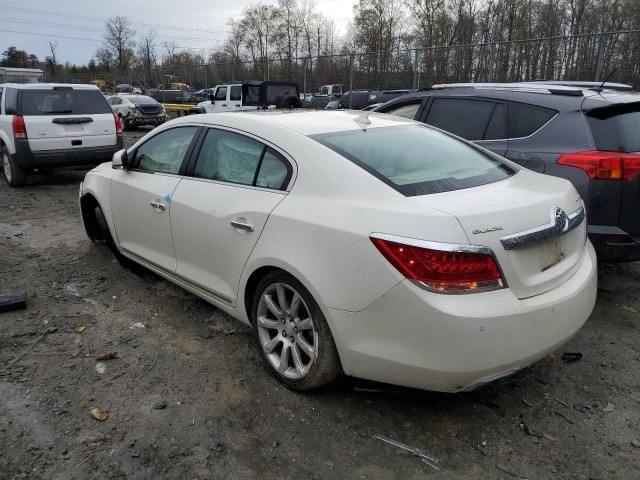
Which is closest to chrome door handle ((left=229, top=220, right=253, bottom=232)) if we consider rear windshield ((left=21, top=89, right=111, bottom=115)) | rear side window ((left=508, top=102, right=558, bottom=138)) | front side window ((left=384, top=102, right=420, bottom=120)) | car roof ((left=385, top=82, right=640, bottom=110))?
rear side window ((left=508, top=102, right=558, bottom=138))

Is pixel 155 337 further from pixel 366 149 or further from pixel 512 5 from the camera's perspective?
pixel 512 5

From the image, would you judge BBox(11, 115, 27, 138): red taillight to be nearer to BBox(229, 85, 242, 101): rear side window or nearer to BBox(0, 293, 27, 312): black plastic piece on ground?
BBox(0, 293, 27, 312): black plastic piece on ground

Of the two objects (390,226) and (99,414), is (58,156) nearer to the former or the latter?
(99,414)

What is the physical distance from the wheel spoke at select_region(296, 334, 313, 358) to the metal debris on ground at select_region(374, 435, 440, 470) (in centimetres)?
54

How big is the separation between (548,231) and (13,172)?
9.06 metres

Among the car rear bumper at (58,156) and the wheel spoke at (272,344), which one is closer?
the wheel spoke at (272,344)

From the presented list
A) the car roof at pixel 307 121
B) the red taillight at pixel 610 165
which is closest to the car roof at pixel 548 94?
the red taillight at pixel 610 165

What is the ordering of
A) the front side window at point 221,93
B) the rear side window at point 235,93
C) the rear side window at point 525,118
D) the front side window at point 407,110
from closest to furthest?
the rear side window at point 525,118 → the front side window at point 407,110 → the rear side window at point 235,93 → the front side window at point 221,93

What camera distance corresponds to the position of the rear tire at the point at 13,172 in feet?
28.6

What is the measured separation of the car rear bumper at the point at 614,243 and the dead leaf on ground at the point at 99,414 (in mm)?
3427

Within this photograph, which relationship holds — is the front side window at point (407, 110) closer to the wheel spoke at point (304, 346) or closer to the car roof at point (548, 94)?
the car roof at point (548, 94)

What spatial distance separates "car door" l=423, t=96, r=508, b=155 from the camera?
461cm

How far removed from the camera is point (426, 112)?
537 centimetres

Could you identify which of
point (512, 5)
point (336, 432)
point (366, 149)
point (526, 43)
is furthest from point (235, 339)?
point (512, 5)
